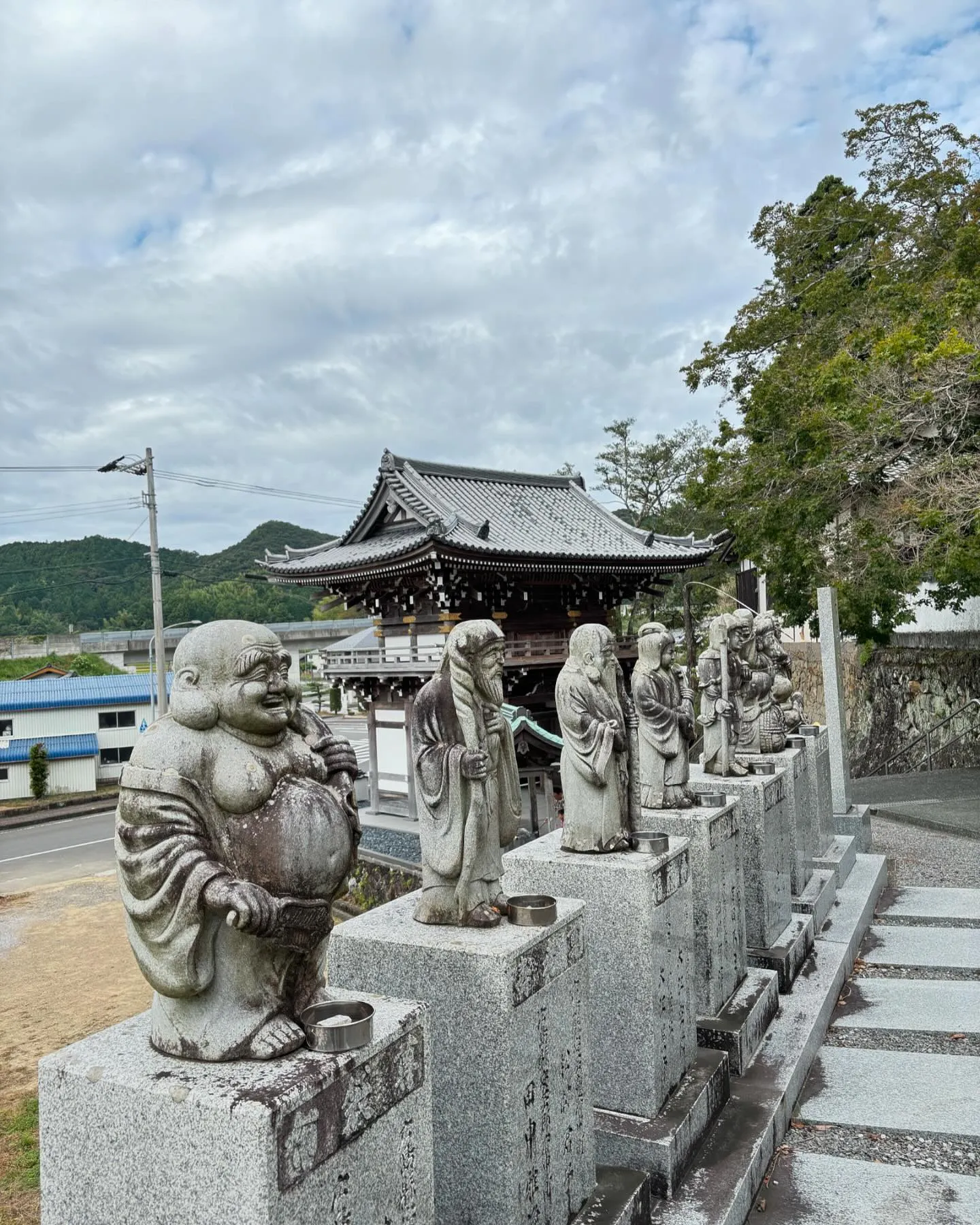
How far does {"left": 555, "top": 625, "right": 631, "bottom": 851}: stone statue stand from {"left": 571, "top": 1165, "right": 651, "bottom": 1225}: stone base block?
1434mm

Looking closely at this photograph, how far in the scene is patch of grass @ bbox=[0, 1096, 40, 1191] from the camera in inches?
259

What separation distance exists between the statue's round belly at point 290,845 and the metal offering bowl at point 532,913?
1215mm

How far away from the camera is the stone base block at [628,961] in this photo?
4.21 meters

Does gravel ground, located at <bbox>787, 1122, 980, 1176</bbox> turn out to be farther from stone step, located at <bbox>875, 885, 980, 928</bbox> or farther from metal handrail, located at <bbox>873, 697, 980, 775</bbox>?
metal handrail, located at <bbox>873, 697, 980, 775</bbox>

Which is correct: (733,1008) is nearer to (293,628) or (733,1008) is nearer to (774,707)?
(774,707)

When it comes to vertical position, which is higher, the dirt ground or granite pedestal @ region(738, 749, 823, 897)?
granite pedestal @ region(738, 749, 823, 897)

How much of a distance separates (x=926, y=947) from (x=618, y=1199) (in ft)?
17.9

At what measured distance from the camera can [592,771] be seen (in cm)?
455

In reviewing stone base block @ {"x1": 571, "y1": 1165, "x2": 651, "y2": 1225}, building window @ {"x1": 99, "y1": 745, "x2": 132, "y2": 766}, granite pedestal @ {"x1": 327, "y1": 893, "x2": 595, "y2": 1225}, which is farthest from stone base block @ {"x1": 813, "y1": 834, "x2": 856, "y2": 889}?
building window @ {"x1": 99, "y1": 745, "x2": 132, "y2": 766}

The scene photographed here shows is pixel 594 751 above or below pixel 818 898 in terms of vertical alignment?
above

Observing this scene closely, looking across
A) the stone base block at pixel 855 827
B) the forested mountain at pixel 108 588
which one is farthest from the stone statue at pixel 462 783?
the forested mountain at pixel 108 588

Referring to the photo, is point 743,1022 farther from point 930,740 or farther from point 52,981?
point 930,740

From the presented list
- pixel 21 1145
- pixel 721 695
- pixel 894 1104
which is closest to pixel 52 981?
pixel 21 1145

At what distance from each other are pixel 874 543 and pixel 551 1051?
11.8m
